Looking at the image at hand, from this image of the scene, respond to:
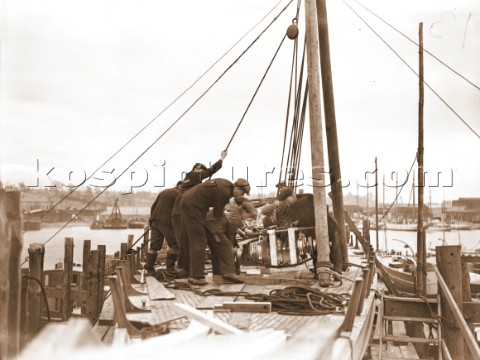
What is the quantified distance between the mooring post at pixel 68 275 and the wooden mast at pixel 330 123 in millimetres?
4862

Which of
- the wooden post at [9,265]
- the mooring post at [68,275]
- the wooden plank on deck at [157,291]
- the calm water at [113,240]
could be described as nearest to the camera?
the wooden post at [9,265]

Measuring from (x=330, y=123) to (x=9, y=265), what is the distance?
739cm

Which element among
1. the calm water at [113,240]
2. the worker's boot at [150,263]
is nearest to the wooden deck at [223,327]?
the worker's boot at [150,263]

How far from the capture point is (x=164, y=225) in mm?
12219

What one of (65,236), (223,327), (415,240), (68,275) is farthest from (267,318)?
(415,240)

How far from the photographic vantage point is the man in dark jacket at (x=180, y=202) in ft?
35.0

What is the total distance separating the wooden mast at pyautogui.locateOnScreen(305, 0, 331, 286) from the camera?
940cm

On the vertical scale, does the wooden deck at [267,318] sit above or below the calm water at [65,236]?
above

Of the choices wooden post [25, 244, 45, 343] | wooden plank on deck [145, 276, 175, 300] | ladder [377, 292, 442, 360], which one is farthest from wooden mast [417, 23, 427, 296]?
wooden post [25, 244, 45, 343]

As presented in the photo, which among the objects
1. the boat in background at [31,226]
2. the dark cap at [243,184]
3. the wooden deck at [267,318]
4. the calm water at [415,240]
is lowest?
the calm water at [415,240]

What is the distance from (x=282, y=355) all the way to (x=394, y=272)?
24.9 m

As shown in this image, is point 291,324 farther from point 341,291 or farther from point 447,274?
point 447,274

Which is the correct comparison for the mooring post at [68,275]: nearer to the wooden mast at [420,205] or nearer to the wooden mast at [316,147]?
the wooden mast at [316,147]

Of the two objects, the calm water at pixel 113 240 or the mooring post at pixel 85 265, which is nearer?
the mooring post at pixel 85 265
